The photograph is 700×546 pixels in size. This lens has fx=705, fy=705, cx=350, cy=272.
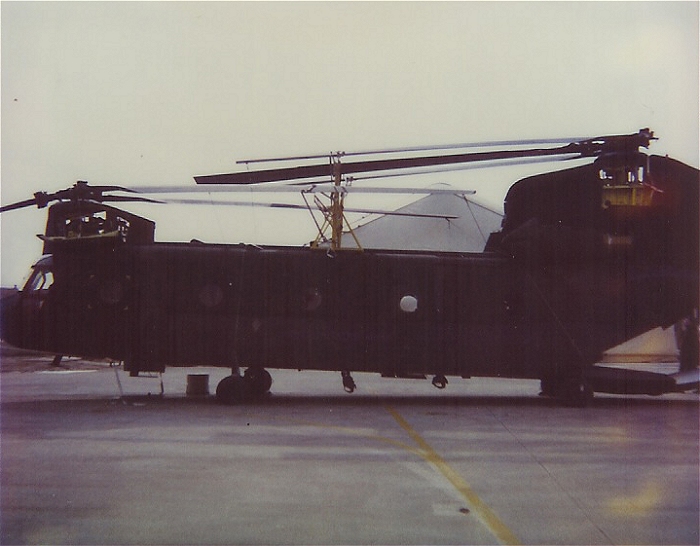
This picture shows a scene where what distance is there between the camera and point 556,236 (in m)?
16.2

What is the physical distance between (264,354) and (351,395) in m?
3.96

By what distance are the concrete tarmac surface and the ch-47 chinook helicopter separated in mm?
1234

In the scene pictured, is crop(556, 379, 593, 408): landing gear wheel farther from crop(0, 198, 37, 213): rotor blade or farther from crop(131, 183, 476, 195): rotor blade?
crop(0, 198, 37, 213): rotor blade

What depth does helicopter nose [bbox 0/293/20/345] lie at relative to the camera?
16031mm

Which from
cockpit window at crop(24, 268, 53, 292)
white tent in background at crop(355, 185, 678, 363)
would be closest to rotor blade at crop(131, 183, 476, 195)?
cockpit window at crop(24, 268, 53, 292)

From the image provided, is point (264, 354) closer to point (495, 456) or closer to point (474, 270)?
point (474, 270)

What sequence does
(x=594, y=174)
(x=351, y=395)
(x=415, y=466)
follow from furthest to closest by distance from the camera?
(x=351, y=395) → (x=594, y=174) → (x=415, y=466)

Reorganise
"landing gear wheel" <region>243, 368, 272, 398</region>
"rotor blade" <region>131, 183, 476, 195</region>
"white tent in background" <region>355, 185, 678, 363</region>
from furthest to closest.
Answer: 1. "white tent in background" <region>355, 185, 678, 363</region>
2. "landing gear wheel" <region>243, 368, 272, 398</region>
3. "rotor blade" <region>131, 183, 476, 195</region>

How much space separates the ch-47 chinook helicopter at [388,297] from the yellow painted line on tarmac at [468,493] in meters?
4.56

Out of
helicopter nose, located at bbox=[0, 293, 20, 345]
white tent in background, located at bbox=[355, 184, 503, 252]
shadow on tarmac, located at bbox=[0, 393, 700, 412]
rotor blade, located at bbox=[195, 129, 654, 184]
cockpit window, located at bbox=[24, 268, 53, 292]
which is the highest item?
white tent in background, located at bbox=[355, 184, 503, 252]

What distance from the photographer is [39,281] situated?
53.3ft

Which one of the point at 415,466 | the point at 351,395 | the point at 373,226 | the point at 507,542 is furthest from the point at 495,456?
the point at 373,226

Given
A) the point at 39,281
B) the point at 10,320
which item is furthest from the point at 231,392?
the point at 10,320

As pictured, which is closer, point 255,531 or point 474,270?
point 255,531
